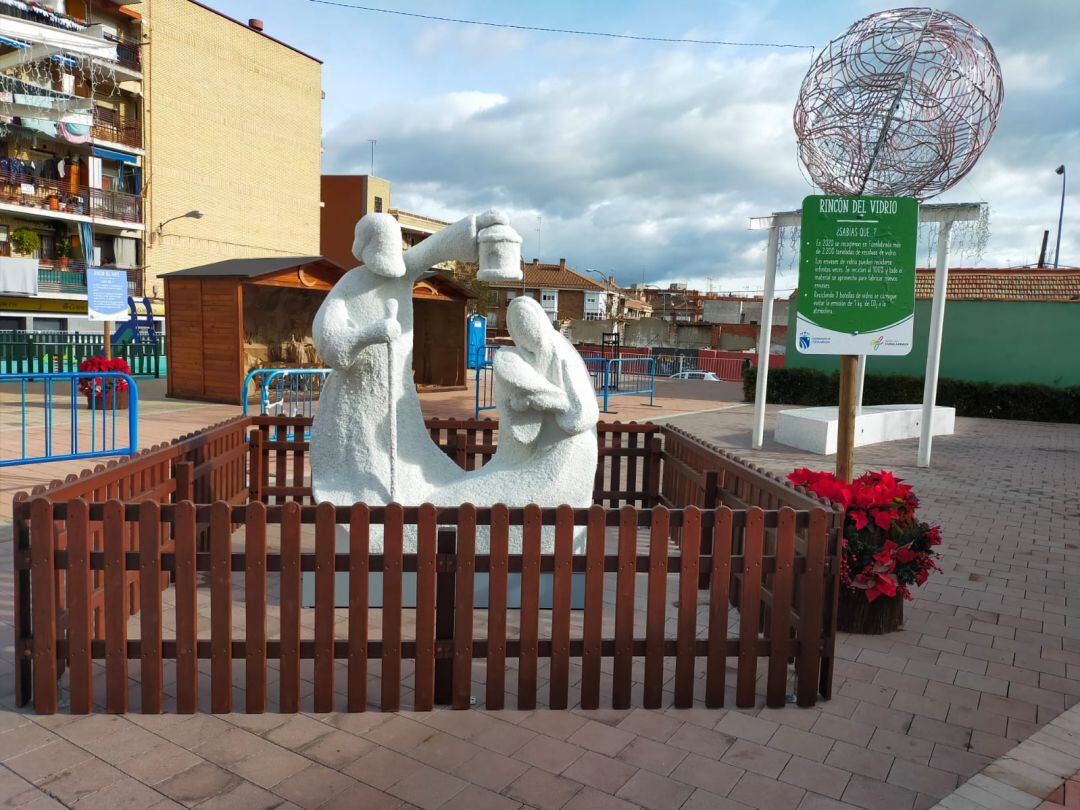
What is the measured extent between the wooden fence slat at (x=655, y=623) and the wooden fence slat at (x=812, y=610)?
0.66 m

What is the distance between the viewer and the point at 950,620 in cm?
484

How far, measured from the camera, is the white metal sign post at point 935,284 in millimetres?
9789

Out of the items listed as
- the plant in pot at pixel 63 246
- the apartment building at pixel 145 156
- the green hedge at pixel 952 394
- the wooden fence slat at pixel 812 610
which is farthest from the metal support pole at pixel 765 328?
the plant in pot at pixel 63 246

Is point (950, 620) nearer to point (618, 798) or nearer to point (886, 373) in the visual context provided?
point (618, 798)

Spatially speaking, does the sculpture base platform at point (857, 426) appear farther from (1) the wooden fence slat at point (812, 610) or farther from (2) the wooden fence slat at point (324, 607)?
(2) the wooden fence slat at point (324, 607)

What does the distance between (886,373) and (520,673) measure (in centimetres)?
2010

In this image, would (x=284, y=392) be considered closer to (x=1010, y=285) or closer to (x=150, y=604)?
(x=150, y=604)

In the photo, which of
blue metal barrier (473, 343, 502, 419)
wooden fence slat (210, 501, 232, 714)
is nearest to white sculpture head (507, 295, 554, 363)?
wooden fence slat (210, 501, 232, 714)

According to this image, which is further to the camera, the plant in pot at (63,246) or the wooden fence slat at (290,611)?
the plant in pot at (63,246)

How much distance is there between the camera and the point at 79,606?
321cm

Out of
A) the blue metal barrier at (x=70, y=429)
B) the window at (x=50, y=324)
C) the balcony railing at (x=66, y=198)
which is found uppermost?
the balcony railing at (x=66, y=198)

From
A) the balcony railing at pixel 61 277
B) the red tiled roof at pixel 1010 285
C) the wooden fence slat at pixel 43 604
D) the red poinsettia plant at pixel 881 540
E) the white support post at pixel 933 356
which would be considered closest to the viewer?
the wooden fence slat at pixel 43 604

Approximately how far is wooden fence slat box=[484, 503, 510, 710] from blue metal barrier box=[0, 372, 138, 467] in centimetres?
541

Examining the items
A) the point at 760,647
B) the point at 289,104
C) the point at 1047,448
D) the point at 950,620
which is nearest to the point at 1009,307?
the point at 1047,448
